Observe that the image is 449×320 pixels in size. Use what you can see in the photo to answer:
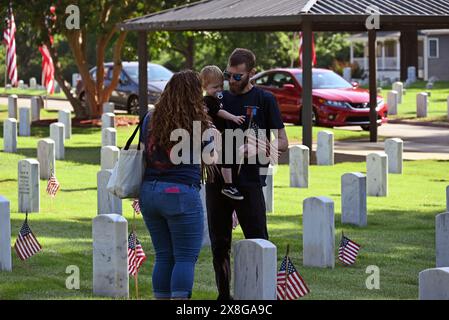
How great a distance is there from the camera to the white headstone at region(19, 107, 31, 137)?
29.5 m

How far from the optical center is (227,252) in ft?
30.8

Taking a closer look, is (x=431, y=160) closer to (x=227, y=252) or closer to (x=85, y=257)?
(x=85, y=257)

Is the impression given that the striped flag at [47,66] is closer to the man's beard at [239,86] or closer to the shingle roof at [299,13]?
the shingle roof at [299,13]

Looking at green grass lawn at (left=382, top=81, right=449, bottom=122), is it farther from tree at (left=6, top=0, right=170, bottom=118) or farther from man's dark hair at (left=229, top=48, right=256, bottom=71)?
man's dark hair at (left=229, top=48, right=256, bottom=71)

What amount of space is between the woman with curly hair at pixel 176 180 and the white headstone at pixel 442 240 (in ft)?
10.3

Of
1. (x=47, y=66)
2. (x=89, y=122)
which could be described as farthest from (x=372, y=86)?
(x=47, y=66)

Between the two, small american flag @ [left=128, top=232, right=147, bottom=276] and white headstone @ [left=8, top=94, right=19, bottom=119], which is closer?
small american flag @ [left=128, top=232, right=147, bottom=276]

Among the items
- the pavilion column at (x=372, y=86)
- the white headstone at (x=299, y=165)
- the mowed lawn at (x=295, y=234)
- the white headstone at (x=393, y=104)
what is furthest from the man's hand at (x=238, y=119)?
the white headstone at (x=393, y=104)

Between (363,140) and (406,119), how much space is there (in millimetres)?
7499

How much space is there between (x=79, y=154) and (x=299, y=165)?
7.20m

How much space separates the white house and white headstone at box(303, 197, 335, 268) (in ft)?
171

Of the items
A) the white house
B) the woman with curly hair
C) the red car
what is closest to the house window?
the white house

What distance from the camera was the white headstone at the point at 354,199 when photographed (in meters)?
14.4
